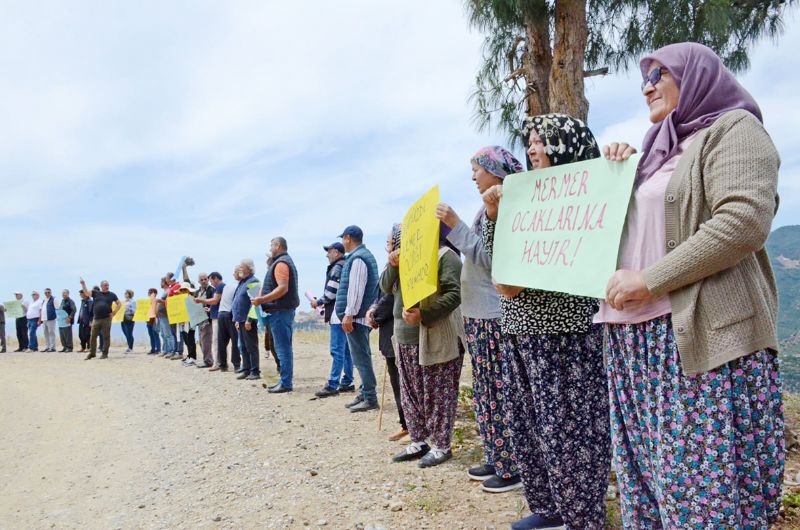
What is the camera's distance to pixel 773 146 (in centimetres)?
179

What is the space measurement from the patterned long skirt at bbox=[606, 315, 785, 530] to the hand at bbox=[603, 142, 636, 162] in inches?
24.8

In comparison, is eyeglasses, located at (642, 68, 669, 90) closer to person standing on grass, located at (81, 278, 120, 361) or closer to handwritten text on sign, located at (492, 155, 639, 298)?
handwritten text on sign, located at (492, 155, 639, 298)

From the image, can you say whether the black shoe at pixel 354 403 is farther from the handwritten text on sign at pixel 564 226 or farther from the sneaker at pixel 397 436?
the handwritten text on sign at pixel 564 226

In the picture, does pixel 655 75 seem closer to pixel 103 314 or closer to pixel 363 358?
pixel 363 358

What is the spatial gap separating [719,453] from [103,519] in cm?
424

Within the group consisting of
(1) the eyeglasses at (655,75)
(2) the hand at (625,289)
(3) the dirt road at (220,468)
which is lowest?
(3) the dirt road at (220,468)

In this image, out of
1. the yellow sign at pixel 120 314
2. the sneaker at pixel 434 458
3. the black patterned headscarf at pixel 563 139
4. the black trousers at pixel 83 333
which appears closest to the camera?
the black patterned headscarf at pixel 563 139

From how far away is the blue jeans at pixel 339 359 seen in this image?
7840 mm

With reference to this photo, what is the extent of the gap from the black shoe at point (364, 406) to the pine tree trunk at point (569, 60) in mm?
3828

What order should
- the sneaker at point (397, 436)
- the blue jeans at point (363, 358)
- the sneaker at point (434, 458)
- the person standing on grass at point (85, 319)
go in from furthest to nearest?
the person standing on grass at point (85, 319)
the blue jeans at point (363, 358)
the sneaker at point (397, 436)
the sneaker at point (434, 458)

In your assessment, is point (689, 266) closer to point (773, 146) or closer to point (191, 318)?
point (773, 146)

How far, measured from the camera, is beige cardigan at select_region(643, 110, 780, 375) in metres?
1.71

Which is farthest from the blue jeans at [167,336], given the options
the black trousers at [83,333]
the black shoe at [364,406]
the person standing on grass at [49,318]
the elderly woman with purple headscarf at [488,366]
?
the elderly woman with purple headscarf at [488,366]

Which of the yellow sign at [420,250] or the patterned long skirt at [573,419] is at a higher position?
the yellow sign at [420,250]
